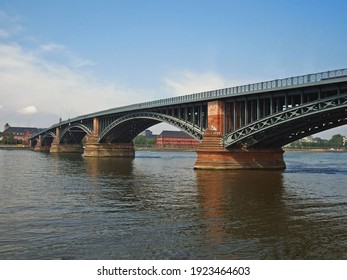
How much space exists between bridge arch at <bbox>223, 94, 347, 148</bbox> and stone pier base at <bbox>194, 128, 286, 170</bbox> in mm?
983

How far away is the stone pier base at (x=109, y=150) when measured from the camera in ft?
318

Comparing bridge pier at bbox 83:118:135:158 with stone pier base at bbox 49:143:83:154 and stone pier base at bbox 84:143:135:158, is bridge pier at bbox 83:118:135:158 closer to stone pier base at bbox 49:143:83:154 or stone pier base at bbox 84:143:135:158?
stone pier base at bbox 84:143:135:158

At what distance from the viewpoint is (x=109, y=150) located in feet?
323

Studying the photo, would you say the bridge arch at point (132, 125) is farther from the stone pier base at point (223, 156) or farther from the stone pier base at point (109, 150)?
the stone pier base at point (223, 156)

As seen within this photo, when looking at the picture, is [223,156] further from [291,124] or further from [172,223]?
[172,223]

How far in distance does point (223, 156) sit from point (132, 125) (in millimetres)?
44426

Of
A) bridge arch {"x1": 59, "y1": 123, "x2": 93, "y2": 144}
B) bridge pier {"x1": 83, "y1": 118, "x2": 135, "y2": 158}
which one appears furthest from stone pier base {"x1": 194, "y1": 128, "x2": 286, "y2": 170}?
bridge arch {"x1": 59, "y1": 123, "x2": 93, "y2": 144}

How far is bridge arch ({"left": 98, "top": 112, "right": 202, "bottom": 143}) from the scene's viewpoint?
215 feet

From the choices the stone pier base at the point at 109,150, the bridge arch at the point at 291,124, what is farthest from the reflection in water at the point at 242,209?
the stone pier base at the point at 109,150

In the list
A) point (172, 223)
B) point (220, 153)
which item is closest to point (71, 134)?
point (220, 153)

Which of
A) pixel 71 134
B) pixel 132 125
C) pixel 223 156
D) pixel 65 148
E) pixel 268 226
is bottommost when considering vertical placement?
pixel 268 226

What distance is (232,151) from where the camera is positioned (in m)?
52.1

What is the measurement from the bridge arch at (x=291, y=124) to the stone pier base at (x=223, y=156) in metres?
0.98

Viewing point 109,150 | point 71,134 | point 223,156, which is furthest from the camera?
point 71,134
